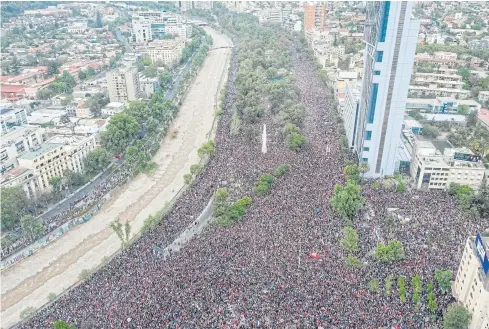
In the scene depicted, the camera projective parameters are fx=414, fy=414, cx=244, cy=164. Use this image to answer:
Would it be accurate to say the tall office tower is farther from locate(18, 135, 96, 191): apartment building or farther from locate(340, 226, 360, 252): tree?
locate(18, 135, 96, 191): apartment building

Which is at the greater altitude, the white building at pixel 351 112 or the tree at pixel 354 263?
the white building at pixel 351 112

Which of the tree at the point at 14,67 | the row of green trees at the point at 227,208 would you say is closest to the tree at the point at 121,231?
the row of green trees at the point at 227,208

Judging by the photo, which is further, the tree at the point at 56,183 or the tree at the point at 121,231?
the tree at the point at 56,183

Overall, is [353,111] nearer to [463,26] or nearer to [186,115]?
[186,115]

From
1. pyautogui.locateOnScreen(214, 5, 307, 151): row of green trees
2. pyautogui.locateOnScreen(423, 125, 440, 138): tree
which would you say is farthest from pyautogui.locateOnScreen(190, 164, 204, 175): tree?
pyautogui.locateOnScreen(423, 125, 440, 138): tree

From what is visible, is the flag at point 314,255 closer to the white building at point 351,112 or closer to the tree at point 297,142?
the tree at point 297,142

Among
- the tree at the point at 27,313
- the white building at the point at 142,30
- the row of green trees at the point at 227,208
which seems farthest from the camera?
the white building at the point at 142,30

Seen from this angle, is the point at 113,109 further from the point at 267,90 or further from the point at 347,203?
the point at 347,203
